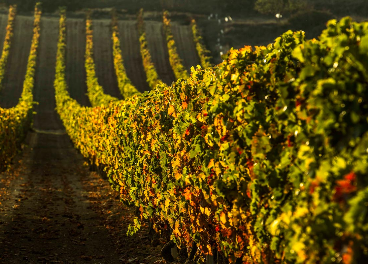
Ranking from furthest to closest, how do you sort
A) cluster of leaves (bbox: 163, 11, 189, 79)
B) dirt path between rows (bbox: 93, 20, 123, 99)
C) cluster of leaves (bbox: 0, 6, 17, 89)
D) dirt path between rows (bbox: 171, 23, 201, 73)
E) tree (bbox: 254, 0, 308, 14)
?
1. tree (bbox: 254, 0, 308, 14)
2. dirt path between rows (bbox: 171, 23, 201, 73)
3. cluster of leaves (bbox: 0, 6, 17, 89)
4. dirt path between rows (bbox: 93, 20, 123, 99)
5. cluster of leaves (bbox: 163, 11, 189, 79)

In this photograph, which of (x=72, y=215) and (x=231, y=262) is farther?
(x=72, y=215)

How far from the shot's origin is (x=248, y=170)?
15.4 feet

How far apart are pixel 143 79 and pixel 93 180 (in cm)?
3634

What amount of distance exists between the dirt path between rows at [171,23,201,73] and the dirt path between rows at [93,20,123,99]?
27.8 ft

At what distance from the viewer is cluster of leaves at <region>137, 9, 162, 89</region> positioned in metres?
49.7

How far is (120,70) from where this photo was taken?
178ft

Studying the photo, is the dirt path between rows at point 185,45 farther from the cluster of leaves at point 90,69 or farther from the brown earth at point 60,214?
the brown earth at point 60,214

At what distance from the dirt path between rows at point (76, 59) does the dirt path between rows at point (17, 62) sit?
16.5 ft

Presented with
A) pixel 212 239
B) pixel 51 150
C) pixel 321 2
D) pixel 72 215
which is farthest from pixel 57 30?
pixel 212 239

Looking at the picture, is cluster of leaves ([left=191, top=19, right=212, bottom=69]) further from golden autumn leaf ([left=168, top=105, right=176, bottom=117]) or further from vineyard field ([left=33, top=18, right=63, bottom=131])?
golden autumn leaf ([left=168, top=105, right=176, bottom=117])

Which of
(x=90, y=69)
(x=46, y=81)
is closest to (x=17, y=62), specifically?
(x=46, y=81)

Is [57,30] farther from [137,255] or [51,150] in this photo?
[137,255]

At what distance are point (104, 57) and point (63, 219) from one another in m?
52.4

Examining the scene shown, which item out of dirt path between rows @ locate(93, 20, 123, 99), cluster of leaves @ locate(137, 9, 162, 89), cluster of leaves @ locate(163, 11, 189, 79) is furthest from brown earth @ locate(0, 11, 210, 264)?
cluster of leaves @ locate(163, 11, 189, 79)
